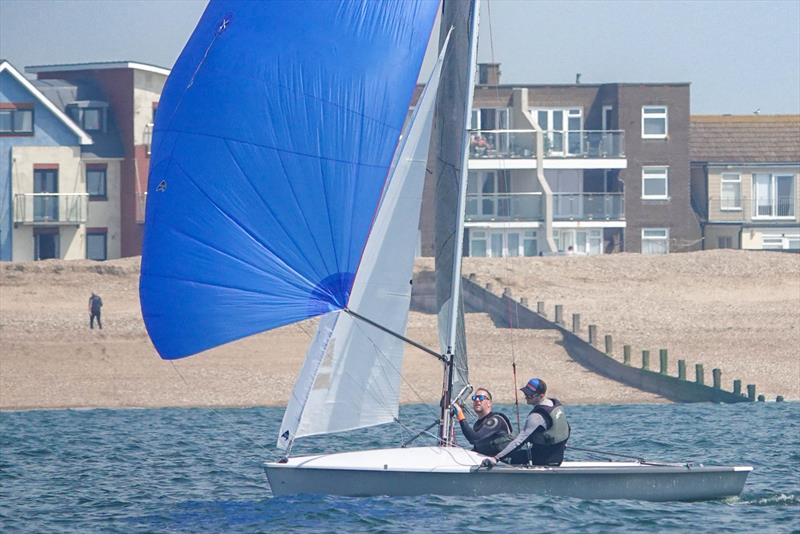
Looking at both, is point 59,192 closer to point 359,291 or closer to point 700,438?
point 700,438

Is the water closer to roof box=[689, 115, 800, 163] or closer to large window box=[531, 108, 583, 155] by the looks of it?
large window box=[531, 108, 583, 155]

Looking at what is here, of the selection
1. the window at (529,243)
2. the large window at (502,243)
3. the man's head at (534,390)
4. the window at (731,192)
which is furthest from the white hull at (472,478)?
the window at (731,192)

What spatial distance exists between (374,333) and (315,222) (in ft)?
5.23

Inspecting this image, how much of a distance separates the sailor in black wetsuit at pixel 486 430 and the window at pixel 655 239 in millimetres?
42420

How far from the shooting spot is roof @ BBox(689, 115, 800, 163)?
62062 millimetres

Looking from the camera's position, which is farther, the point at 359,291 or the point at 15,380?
the point at 15,380

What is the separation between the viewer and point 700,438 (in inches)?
1069

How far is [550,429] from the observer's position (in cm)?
1798

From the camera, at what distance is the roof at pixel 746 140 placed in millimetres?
62062

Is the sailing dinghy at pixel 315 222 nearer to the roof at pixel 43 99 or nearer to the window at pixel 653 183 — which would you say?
the roof at pixel 43 99

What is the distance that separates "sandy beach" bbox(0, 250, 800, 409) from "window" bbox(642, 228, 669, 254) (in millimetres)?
10274

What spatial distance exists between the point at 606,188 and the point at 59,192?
67.9 feet

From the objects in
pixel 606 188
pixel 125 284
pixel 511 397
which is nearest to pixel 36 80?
pixel 125 284

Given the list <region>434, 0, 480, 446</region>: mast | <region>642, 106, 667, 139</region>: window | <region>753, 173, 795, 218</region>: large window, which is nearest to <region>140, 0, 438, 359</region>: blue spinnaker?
<region>434, 0, 480, 446</region>: mast
